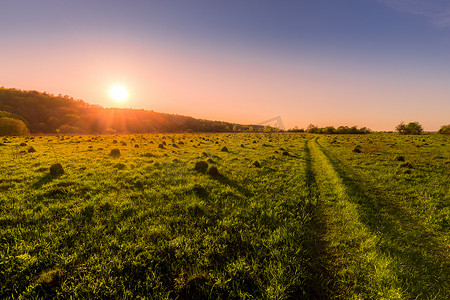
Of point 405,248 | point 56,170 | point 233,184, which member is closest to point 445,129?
point 405,248

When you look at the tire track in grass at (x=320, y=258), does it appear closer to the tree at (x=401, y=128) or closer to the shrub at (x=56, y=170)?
the shrub at (x=56, y=170)

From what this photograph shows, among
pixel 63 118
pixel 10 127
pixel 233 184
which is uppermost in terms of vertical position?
pixel 63 118

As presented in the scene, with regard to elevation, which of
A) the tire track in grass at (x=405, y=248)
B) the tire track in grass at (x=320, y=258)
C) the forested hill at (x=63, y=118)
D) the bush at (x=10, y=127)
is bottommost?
the tire track in grass at (x=320, y=258)

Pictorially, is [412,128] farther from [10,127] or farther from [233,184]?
[10,127]

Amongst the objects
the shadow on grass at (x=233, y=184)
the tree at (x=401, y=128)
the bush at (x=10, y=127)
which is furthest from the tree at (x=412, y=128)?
the bush at (x=10, y=127)

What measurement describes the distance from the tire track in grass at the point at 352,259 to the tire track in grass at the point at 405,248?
0.09 meters

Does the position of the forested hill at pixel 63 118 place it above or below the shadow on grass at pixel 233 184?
above

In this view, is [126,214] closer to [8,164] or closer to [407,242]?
[407,242]

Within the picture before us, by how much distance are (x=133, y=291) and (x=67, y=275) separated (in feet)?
5.87

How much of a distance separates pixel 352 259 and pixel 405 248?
210 cm

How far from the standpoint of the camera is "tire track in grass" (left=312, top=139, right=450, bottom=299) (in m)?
4.17

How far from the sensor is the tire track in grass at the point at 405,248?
4.17 m

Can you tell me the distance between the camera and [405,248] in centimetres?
548

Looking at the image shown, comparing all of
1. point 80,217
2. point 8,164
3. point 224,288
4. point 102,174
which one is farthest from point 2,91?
point 224,288
